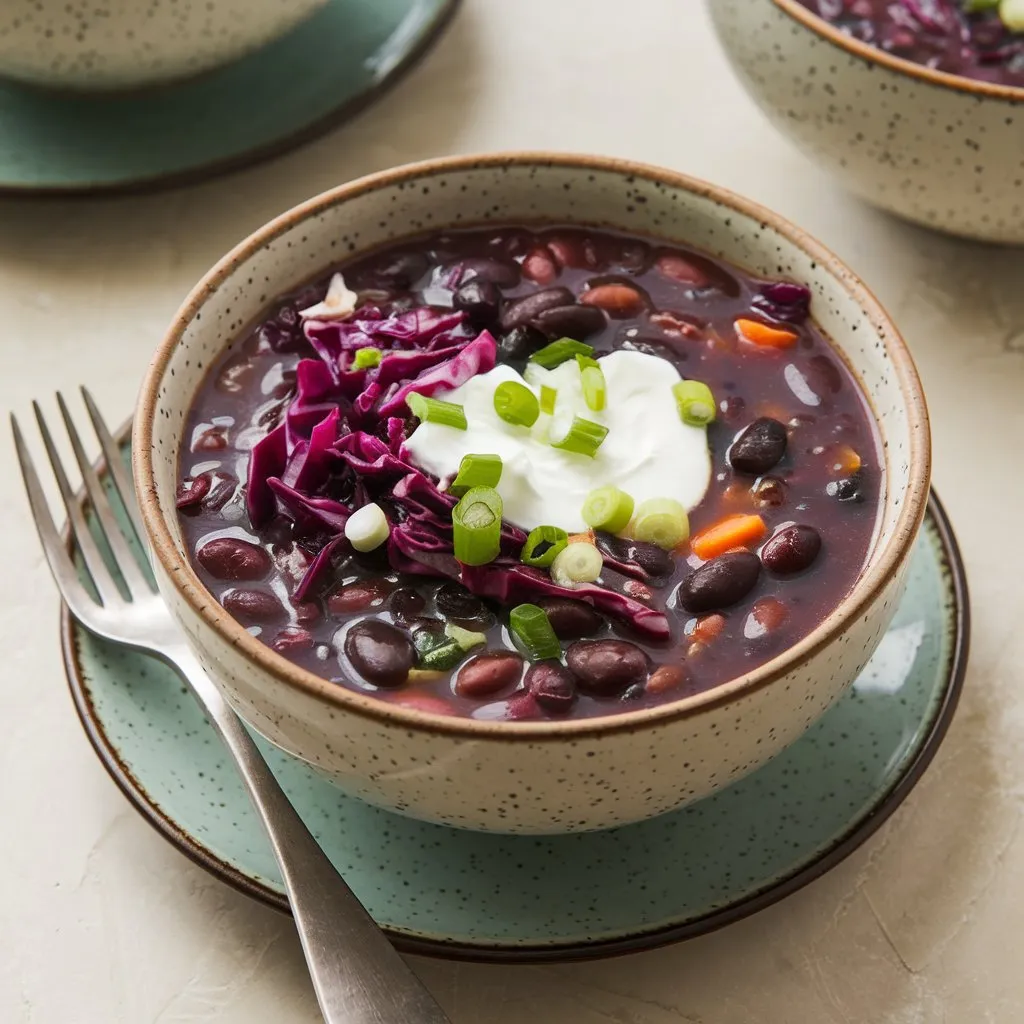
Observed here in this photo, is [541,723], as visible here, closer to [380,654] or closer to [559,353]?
[380,654]

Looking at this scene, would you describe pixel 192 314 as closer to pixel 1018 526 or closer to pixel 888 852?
pixel 888 852

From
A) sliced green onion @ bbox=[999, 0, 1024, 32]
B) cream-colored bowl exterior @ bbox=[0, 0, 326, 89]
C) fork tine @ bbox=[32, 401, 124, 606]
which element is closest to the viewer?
fork tine @ bbox=[32, 401, 124, 606]

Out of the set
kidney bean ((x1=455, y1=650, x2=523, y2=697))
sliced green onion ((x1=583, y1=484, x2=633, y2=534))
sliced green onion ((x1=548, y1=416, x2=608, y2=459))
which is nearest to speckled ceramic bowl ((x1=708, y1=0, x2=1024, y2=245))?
sliced green onion ((x1=548, y1=416, x2=608, y2=459))

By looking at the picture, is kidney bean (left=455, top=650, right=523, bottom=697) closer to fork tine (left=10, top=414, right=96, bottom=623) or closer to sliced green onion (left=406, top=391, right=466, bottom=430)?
sliced green onion (left=406, top=391, right=466, bottom=430)

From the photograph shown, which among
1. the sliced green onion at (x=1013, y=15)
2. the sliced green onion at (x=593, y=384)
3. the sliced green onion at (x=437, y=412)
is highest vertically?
the sliced green onion at (x=1013, y=15)

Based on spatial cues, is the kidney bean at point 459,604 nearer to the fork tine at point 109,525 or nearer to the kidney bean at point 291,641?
the kidney bean at point 291,641

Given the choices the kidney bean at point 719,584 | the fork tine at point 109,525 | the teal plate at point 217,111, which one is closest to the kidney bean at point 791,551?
the kidney bean at point 719,584

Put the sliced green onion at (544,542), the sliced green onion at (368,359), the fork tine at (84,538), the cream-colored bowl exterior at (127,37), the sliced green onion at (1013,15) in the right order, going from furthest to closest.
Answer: the cream-colored bowl exterior at (127,37)
the sliced green onion at (1013,15)
the fork tine at (84,538)
the sliced green onion at (368,359)
the sliced green onion at (544,542)
